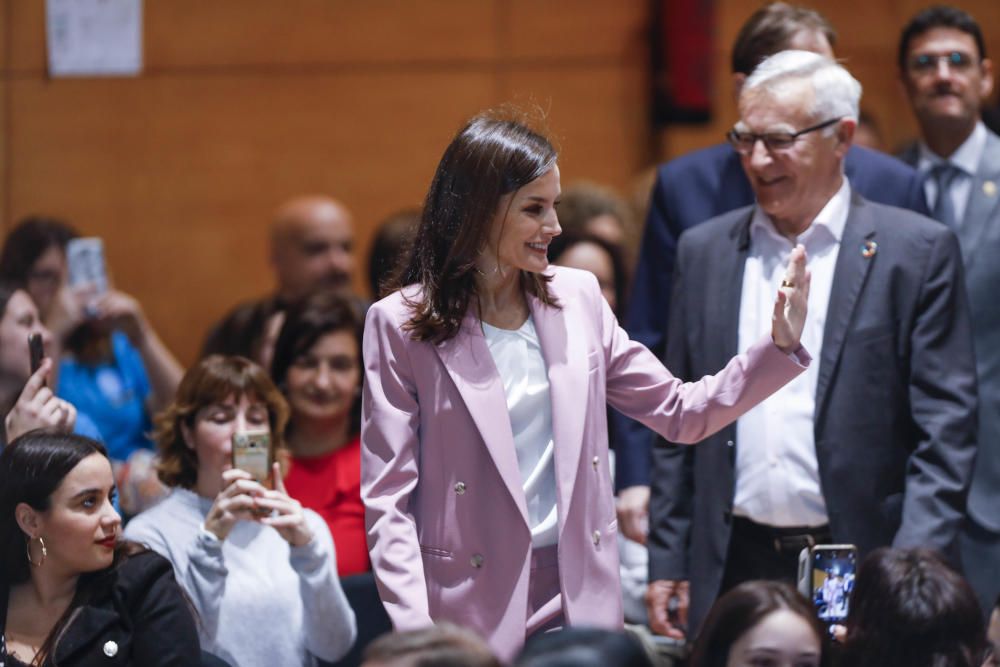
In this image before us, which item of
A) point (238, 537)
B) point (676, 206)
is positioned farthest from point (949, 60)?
point (238, 537)

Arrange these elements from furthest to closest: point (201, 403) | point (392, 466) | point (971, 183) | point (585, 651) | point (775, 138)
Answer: point (971, 183) < point (201, 403) < point (775, 138) < point (392, 466) < point (585, 651)

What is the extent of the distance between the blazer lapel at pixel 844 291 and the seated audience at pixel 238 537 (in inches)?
45.4

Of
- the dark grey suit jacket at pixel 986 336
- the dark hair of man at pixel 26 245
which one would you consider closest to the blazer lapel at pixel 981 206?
the dark grey suit jacket at pixel 986 336

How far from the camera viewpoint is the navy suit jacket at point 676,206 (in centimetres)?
376

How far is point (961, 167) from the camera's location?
419cm

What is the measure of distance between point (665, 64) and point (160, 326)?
2228 millimetres

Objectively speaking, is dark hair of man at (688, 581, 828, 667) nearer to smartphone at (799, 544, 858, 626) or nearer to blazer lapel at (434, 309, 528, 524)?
smartphone at (799, 544, 858, 626)

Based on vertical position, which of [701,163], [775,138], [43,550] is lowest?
[43,550]

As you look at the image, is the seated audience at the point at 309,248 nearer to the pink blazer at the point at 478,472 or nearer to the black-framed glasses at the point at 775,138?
the black-framed glasses at the point at 775,138

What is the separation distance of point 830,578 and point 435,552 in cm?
82

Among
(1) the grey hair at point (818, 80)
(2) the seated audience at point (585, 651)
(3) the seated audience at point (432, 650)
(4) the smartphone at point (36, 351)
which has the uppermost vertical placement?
(1) the grey hair at point (818, 80)

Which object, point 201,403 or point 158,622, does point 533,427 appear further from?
point 201,403

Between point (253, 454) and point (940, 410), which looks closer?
point (940, 410)

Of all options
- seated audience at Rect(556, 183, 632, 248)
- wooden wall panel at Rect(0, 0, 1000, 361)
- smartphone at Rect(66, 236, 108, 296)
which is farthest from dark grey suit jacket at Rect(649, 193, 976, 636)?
wooden wall panel at Rect(0, 0, 1000, 361)
